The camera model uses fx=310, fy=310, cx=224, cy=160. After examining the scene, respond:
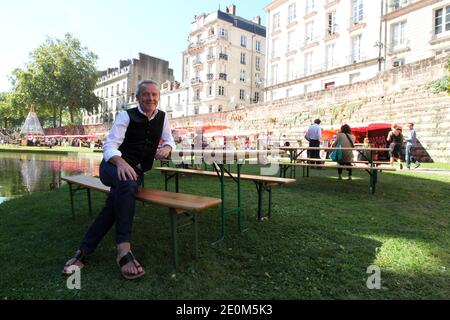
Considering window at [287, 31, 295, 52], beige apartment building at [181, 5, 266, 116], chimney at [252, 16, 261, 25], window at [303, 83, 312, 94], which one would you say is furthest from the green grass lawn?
chimney at [252, 16, 261, 25]

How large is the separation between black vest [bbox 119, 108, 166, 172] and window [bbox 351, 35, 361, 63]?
2745cm

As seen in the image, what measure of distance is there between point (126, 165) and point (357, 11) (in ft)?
97.7

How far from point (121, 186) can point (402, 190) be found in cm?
571

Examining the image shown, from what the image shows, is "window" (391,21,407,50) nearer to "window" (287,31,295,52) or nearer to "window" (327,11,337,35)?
"window" (327,11,337,35)

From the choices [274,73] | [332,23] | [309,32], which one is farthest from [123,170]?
[274,73]

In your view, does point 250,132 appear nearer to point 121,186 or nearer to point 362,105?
point 362,105

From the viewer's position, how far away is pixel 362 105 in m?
17.9

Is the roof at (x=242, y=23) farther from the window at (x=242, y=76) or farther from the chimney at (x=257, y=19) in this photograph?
the window at (x=242, y=76)

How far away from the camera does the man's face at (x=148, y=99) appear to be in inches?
113

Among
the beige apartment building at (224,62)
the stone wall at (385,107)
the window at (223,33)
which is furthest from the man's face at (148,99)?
the window at (223,33)

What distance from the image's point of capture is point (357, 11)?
26594mm

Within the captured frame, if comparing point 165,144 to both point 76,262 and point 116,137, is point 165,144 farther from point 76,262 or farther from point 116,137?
point 76,262

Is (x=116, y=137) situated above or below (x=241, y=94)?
below

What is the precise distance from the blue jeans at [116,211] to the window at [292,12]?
1356 inches
